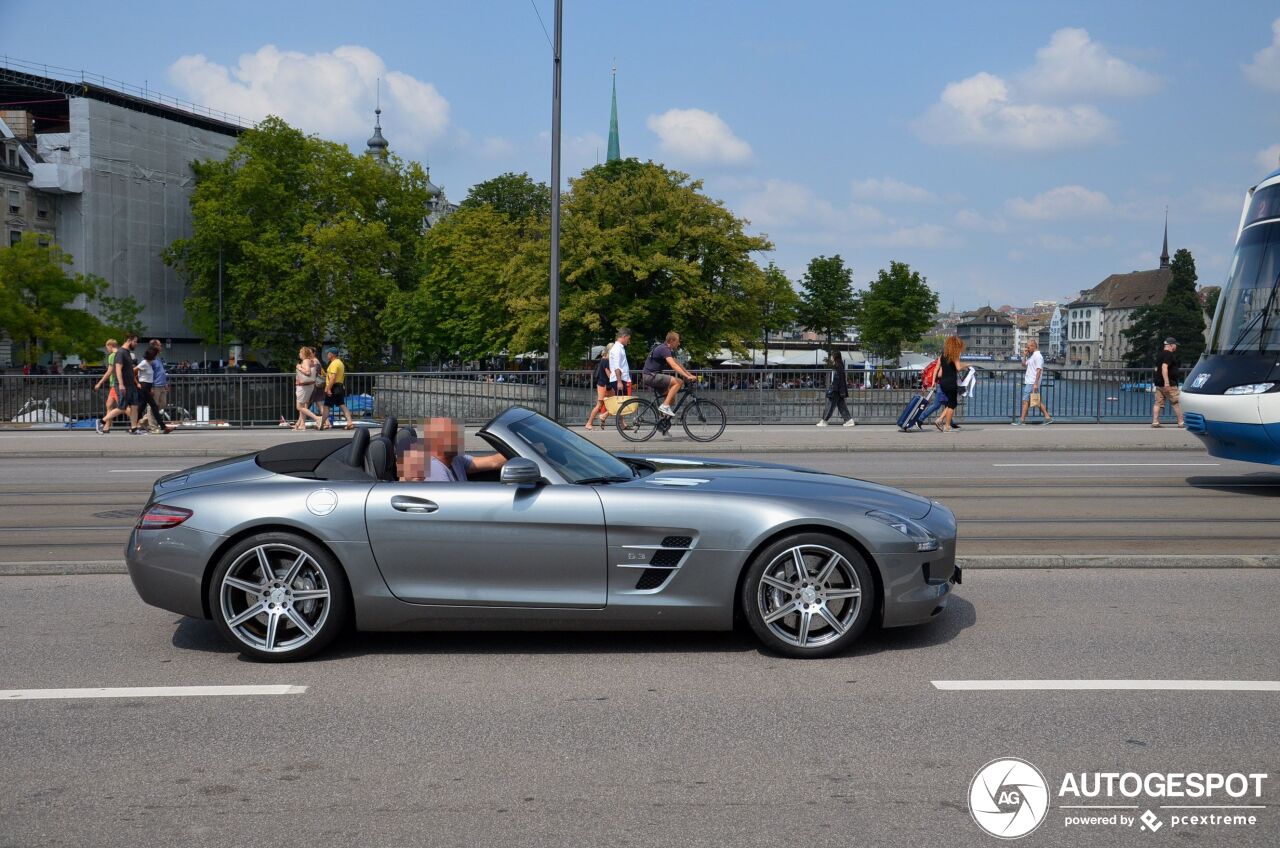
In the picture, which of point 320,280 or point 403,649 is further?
point 320,280

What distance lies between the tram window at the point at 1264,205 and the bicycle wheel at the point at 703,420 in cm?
944

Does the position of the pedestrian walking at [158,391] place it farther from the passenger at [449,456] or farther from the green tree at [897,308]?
the green tree at [897,308]

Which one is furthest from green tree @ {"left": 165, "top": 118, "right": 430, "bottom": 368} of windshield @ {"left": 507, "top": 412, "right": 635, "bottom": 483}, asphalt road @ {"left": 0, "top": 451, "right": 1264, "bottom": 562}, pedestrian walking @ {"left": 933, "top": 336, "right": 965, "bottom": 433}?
windshield @ {"left": 507, "top": 412, "right": 635, "bottom": 483}

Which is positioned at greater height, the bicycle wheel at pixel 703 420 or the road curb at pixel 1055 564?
the bicycle wheel at pixel 703 420

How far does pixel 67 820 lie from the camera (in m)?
3.86

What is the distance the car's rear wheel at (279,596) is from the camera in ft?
19.0

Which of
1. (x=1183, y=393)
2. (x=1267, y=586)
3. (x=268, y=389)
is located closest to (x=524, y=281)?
(x=268, y=389)

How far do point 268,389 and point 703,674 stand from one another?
72.1 feet

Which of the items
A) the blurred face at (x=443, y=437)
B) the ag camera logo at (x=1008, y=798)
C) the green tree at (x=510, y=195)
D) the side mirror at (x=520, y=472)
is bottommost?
the ag camera logo at (x=1008, y=798)

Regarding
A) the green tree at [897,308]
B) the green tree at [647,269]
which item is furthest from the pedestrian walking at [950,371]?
the green tree at [897,308]

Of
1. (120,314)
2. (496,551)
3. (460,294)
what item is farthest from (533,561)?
(120,314)

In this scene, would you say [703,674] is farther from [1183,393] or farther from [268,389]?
[268,389]

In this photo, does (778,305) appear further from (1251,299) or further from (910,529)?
(910,529)

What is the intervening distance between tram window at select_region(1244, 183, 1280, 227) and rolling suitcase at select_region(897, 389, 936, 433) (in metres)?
9.91
